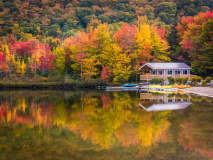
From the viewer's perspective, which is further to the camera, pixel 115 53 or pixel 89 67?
pixel 115 53

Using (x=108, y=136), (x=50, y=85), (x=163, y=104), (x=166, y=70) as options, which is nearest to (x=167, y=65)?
(x=166, y=70)

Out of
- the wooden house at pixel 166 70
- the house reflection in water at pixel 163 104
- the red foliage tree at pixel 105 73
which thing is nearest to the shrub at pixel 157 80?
the wooden house at pixel 166 70

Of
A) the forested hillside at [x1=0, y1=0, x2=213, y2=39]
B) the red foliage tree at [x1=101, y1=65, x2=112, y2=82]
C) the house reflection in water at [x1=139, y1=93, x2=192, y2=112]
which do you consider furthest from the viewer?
the forested hillside at [x1=0, y1=0, x2=213, y2=39]

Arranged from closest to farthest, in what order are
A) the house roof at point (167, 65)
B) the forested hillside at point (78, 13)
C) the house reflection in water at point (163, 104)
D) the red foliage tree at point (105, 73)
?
the house reflection in water at point (163, 104) → the house roof at point (167, 65) → the red foliage tree at point (105, 73) → the forested hillside at point (78, 13)

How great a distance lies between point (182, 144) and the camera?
320 inches

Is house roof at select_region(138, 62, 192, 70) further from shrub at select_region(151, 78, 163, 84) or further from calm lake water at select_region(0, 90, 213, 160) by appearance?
calm lake water at select_region(0, 90, 213, 160)

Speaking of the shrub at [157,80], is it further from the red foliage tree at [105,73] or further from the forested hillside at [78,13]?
the forested hillside at [78,13]

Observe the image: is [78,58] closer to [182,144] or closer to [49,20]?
[182,144]

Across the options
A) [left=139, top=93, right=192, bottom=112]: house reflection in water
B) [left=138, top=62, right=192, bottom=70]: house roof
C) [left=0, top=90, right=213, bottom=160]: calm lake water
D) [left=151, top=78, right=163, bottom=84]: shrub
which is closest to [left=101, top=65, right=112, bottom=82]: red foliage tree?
[left=138, top=62, right=192, bottom=70]: house roof

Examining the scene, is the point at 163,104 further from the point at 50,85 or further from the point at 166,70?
the point at 50,85

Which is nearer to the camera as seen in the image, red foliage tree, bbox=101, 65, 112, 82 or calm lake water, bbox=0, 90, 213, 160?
calm lake water, bbox=0, 90, 213, 160

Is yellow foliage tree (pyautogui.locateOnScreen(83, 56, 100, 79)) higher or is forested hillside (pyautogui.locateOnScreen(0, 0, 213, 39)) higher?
forested hillside (pyautogui.locateOnScreen(0, 0, 213, 39))

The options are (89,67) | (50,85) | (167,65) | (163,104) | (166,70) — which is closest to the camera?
(163,104)

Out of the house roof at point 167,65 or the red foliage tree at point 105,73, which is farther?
the red foliage tree at point 105,73
